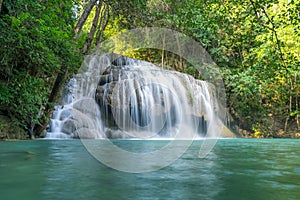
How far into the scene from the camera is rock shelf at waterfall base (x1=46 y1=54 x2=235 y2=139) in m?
9.69

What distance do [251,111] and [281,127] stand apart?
2023 millimetres

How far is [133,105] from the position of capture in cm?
1093

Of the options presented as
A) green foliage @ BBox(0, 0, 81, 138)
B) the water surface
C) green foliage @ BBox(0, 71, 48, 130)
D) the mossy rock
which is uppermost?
green foliage @ BBox(0, 0, 81, 138)

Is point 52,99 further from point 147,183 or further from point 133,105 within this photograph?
point 147,183

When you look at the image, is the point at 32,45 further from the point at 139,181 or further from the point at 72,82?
the point at 72,82

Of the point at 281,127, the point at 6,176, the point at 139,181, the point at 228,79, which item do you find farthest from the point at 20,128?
the point at 281,127

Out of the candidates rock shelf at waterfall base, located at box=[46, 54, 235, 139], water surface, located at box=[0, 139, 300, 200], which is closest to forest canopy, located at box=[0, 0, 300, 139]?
rock shelf at waterfall base, located at box=[46, 54, 235, 139]

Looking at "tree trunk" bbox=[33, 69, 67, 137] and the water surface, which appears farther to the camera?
"tree trunk" bbox=[33, 69, 67, 137]

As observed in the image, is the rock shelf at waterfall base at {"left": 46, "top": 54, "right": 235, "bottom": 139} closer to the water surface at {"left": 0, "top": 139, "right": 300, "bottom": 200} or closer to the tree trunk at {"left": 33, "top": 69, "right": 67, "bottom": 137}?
the tree trunk at {"left": 33, "top": 69, "right": 67, "bottom": 137}

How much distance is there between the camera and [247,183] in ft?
7.93

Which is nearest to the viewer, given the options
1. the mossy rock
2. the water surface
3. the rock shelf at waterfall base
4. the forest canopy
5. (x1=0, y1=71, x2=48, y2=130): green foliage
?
the water surface

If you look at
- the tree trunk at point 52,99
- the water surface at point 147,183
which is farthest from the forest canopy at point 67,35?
the water surface at point 147,183

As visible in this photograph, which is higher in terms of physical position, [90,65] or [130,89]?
[90,65]

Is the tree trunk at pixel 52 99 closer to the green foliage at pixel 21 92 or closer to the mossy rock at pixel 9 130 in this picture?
the mossy rock at pixel 9 130
